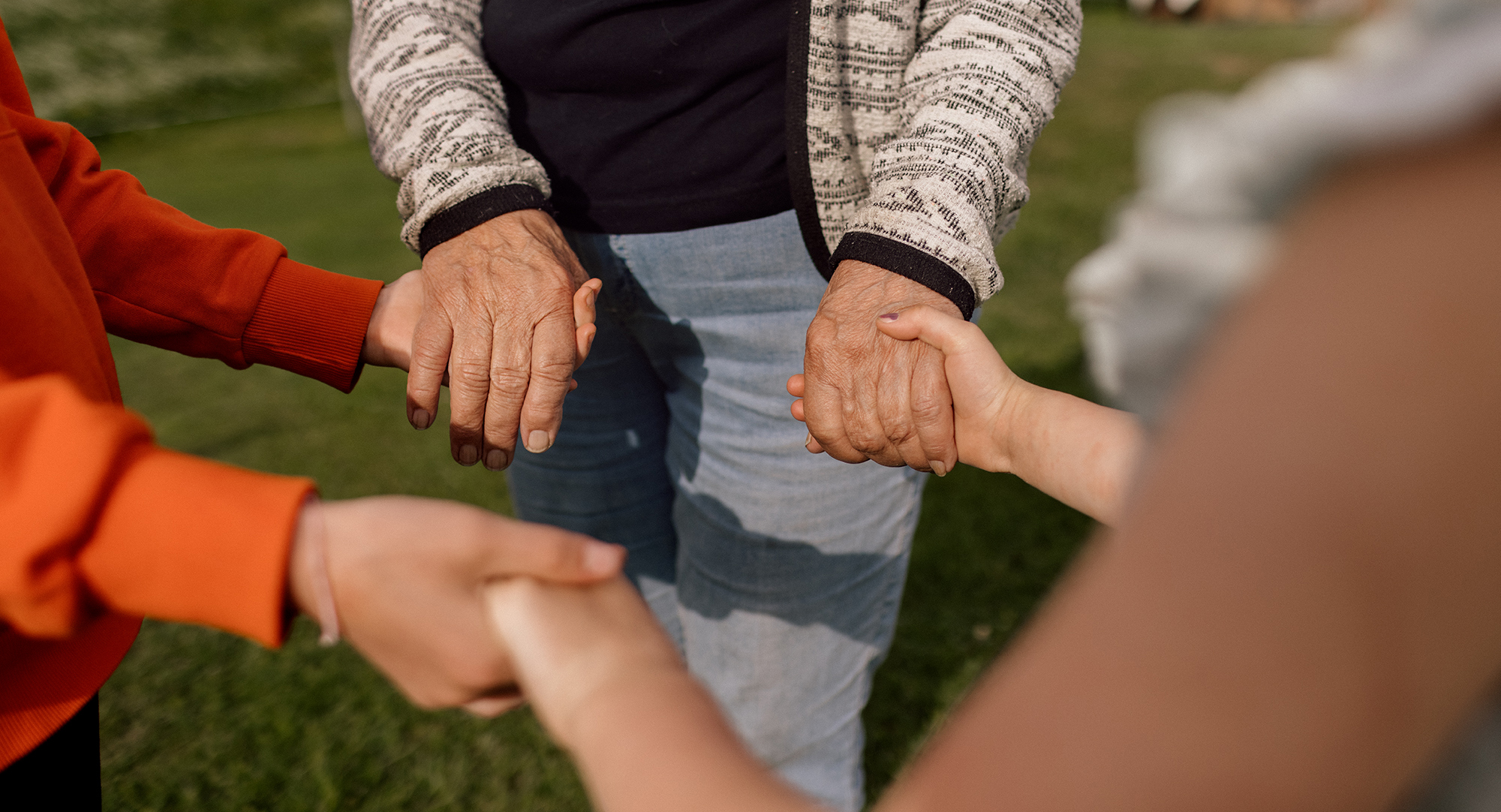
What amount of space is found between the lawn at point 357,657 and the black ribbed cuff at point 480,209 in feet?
2.62

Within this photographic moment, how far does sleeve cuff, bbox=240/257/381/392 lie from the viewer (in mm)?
1029

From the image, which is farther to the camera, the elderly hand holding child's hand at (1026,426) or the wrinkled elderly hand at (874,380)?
the wrinkled elderly hand at (874,380)

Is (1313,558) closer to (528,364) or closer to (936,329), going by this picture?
(936,329)

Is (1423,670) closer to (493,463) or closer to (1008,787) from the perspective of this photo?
(1008,787)

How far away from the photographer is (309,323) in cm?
104

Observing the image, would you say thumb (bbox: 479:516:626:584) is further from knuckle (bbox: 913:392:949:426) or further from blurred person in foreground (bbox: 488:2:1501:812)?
knuckle (bbox: 913:392:949:426)

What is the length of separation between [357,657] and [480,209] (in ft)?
5.28

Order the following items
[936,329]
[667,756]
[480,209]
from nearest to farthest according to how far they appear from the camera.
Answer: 1. [667,756]
2. [936,329]
3. [480,209]

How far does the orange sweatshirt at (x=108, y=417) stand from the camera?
526 millimetres

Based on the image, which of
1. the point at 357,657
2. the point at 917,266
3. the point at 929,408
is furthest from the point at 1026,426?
the point at 357,657

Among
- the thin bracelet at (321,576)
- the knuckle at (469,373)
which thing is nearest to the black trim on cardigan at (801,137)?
the knuckle at (469,373)

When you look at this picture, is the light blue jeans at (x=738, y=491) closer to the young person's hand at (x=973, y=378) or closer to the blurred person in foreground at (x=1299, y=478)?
the young person's hand at (x=973, y=378)

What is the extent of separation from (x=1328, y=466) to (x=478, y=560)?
→ 0.49 metres

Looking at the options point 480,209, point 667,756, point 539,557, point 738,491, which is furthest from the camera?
point 738,491
